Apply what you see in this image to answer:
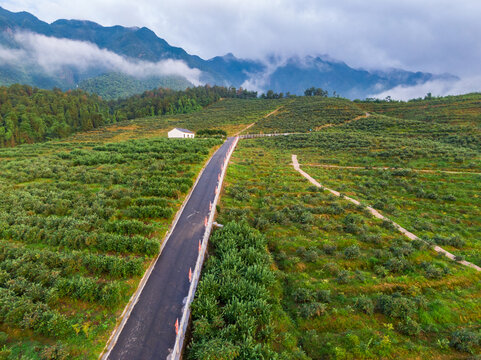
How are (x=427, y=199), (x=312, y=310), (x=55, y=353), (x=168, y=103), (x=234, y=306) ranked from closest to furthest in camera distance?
(x=55, y=353)
(x=234, y=306)
(x=312, y=310)
(x=427, y=199)
(x=168, y=103)

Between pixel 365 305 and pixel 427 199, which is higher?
pixel 427 199

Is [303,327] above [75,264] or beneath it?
beneath

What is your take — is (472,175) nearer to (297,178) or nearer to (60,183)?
(297,178)

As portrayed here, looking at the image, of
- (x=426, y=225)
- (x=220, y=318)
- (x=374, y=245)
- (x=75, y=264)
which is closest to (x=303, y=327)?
(x=220, y=318)

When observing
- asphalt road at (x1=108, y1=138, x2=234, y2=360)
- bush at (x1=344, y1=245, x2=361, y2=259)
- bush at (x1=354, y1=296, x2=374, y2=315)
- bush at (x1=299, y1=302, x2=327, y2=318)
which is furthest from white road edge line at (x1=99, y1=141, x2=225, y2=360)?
bush at (x1=344, y1=245, x2=361, y2=259)

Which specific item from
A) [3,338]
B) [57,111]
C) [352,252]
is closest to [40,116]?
[57,111]

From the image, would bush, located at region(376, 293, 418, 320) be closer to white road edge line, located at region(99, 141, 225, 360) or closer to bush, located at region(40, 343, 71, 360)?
white road edge line, located at region(99, 141, 225, 360)

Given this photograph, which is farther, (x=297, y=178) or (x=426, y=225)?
(x=297, y=178)

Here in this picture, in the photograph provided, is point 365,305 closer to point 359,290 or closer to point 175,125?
point 359,290

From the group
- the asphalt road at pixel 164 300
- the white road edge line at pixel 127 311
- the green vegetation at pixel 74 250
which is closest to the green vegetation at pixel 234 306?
the asphalt road at pixel 164 300
